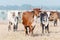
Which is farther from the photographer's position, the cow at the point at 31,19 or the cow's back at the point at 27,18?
the cow's back at the point at 27,18

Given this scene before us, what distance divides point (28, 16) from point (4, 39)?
2.33 meters

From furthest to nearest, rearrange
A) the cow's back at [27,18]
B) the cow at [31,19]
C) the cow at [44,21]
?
the cow at [44,21] < the cow's back at [27,18] < the cow at [31,19]

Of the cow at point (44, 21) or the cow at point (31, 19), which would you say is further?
the cow at point (44, 21)

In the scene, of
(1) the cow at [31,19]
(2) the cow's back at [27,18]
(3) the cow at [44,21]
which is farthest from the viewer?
(3) the cow at [44,21]

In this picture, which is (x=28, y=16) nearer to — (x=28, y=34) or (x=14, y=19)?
(x=28, y=34)

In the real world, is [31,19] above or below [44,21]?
above

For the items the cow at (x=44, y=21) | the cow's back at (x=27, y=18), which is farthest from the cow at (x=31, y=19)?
the cow at (x=44, y=21)

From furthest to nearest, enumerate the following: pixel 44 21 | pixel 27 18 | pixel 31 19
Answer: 1. pixel 44 21
2. pixel 27 18
3. pixel 31 19

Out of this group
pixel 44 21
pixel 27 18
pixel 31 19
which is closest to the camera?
pixel 31 19

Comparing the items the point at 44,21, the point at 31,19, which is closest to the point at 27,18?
the point at 31,19

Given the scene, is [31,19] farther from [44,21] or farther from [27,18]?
[44,21]

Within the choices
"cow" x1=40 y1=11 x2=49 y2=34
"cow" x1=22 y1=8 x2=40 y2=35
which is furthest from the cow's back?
"cow" x1=40 y1=11 x2=49 y2=34

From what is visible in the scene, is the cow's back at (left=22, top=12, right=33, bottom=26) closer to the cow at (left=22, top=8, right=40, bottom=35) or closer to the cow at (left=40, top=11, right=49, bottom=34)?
the cow at (left=22, top=8, right=40, bottom=35)

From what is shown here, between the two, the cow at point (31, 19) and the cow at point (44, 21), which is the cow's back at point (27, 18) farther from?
the cow at point (44, 21)
